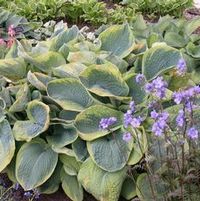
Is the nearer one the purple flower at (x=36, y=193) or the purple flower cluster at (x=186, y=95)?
the purple flower cluster at (x=186, y=95)

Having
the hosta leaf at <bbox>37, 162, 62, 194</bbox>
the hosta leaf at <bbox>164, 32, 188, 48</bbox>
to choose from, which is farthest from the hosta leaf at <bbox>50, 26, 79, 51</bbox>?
the hosta leaf at <bbox>37, 162, 62, 194</bbox>

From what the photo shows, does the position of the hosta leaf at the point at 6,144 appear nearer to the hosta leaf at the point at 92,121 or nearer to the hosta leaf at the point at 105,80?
the hosta leaf at the point at 92,121

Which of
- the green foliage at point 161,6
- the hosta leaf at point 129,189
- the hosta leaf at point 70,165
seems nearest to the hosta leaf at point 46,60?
the hosta leaf at point 70,165

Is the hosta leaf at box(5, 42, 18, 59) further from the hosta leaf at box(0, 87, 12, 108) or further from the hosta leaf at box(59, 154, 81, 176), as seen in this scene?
the hosta leaf at box(59, 154, 81, 176)

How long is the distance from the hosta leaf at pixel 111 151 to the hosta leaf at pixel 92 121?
0.04 m

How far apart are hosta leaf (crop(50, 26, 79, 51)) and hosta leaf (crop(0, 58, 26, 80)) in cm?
28

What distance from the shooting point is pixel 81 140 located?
306 cm

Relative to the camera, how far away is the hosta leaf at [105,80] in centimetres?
306

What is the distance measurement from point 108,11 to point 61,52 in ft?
6.65

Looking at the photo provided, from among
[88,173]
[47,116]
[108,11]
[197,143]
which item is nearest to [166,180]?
[197,143]

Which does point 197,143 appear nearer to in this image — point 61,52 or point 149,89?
point 149,89

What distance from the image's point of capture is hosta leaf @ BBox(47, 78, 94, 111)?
3.09m

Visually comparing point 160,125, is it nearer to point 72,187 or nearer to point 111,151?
point 111,151

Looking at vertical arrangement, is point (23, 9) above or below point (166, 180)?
below
